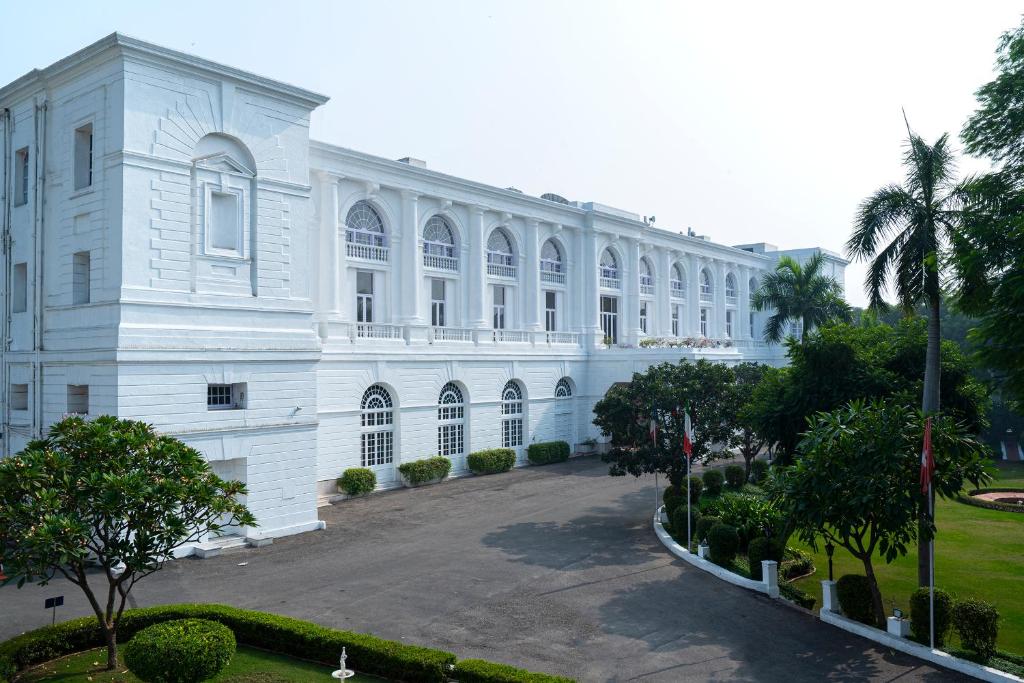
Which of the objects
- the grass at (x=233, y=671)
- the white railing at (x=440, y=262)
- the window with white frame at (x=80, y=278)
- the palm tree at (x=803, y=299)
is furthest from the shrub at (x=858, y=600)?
the palm tree at (x=803, y=299)

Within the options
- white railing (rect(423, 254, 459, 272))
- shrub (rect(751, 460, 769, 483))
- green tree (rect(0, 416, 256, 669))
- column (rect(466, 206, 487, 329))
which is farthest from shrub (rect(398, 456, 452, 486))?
green tree (rect(0, 416, 256, 669))

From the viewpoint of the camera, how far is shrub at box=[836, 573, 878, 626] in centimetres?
1439

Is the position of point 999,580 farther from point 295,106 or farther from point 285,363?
point 295,106

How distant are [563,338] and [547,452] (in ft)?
20.7

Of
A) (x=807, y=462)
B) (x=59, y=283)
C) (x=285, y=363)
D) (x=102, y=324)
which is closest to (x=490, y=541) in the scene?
(x=285, y=363)

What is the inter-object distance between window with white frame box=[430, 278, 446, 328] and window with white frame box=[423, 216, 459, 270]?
2.62ft

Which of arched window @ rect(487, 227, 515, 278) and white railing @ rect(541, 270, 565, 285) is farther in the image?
white railing @ rect(541, 270, 565, 285)

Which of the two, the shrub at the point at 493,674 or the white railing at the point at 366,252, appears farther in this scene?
the white railing at the point at 366,252

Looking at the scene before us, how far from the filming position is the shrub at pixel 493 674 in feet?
35.8

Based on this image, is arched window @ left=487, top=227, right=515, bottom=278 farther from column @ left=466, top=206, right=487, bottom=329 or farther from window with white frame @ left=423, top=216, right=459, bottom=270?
window with white frame @ left=423, top=216, right=459, bottom=270

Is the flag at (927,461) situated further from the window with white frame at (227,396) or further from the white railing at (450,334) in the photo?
the white railing at (450,334)

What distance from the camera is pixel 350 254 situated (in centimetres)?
3047

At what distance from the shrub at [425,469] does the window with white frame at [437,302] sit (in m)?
6.44

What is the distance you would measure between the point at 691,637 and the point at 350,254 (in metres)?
21.1
